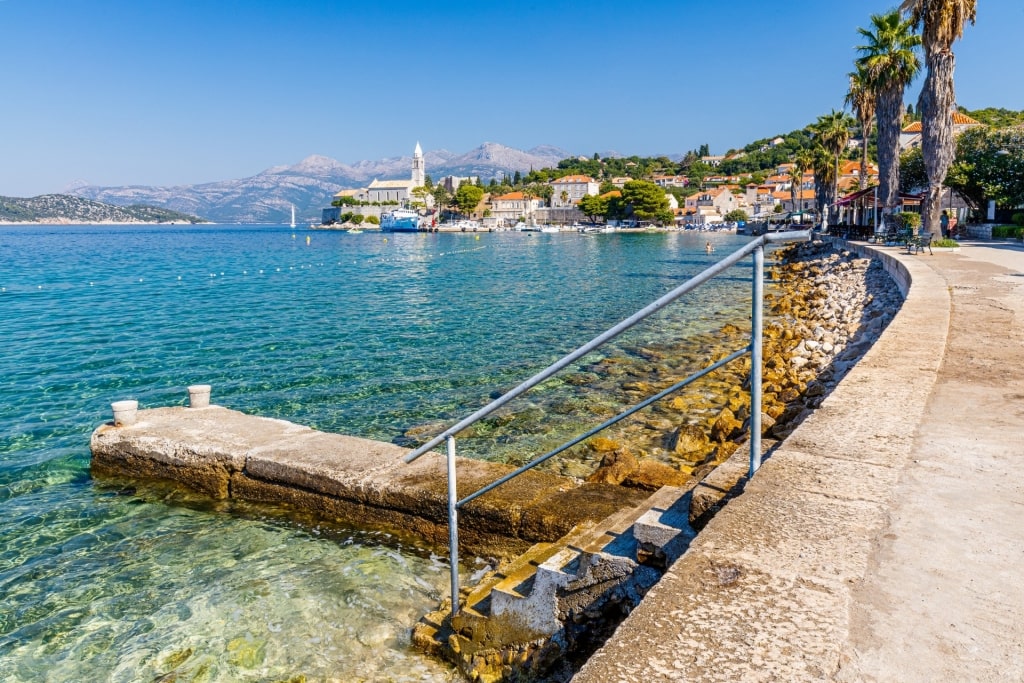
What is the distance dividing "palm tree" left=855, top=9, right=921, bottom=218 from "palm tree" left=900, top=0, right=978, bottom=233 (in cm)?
398

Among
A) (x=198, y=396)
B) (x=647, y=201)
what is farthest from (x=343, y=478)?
(x=647, y=201)

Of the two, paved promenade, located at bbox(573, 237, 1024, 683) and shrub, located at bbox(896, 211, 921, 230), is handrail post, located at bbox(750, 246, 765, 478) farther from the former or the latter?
shrub, located at bbox(896, 211, 921, 230)

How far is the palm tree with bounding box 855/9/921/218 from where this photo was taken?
106ft

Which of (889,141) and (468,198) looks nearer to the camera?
(889,141)

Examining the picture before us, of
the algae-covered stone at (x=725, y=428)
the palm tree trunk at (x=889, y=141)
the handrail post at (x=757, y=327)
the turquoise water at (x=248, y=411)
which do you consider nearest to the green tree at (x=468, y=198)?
the palm tree trunk at (x=889, y=141)

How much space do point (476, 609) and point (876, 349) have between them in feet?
15.5

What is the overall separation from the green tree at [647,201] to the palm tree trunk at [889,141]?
103573mm

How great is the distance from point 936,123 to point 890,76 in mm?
6108

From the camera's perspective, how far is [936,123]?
90.4ft

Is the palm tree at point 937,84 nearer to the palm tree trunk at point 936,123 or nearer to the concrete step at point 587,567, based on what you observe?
the palm tree trunk at point 936,123

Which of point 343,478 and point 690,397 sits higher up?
point 343,478

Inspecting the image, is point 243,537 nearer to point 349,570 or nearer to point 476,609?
point 349,570

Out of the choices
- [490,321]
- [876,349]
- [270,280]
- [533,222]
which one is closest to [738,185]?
[533,222]

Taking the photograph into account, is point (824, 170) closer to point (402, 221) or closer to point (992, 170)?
point (992, 170)
